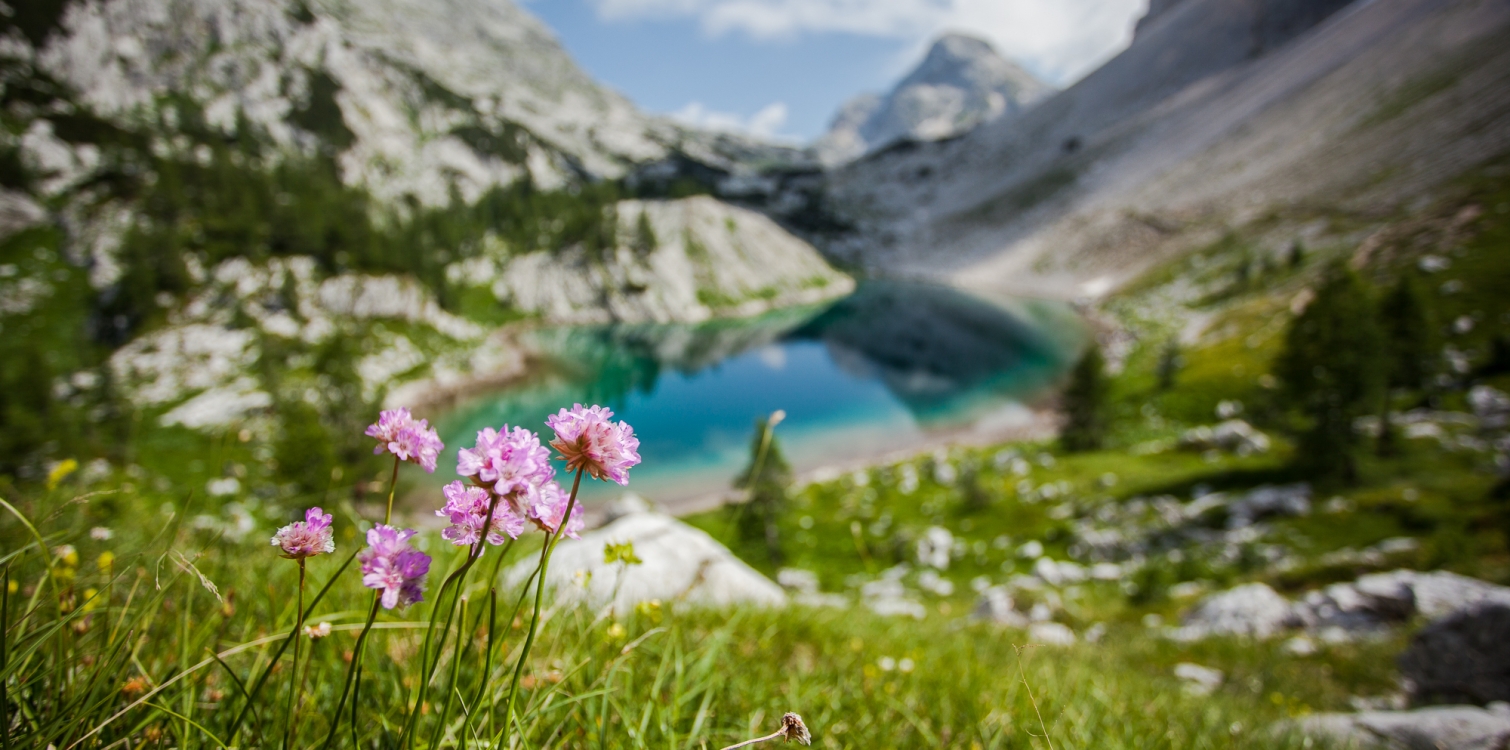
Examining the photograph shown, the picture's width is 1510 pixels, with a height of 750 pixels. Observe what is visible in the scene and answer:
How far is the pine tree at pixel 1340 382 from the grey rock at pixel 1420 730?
796 inches

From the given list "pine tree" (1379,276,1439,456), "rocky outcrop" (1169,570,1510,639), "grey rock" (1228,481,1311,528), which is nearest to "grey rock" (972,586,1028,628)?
"rocky outcrop" (1169,570,1510,639)

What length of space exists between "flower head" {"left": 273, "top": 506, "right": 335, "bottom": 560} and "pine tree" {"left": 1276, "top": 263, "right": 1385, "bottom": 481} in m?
27.1

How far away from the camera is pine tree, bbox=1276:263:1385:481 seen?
18.8 metres

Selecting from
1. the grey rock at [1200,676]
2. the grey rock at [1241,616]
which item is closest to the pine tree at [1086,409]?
the grey rock at [1241,616]

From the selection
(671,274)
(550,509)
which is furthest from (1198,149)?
(550,509)

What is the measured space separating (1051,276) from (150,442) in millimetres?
115985

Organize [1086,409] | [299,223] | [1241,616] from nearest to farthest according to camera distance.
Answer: [1241,616] → [1086,409] → [299,223]

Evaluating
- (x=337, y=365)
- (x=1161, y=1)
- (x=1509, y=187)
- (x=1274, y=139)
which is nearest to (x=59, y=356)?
(x=337, y=365)

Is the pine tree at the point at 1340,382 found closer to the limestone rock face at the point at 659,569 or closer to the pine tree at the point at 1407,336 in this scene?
the pine tree at the point at 1407,336

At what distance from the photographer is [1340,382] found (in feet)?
63.3

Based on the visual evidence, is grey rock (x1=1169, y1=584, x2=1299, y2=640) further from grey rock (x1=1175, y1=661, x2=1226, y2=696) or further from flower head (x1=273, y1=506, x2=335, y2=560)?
flower head (x1=273, y1=506, x2=335, y2=560)

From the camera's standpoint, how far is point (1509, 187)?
4512cm

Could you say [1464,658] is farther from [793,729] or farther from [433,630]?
[433,630]

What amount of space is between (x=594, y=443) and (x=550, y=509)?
154mm
